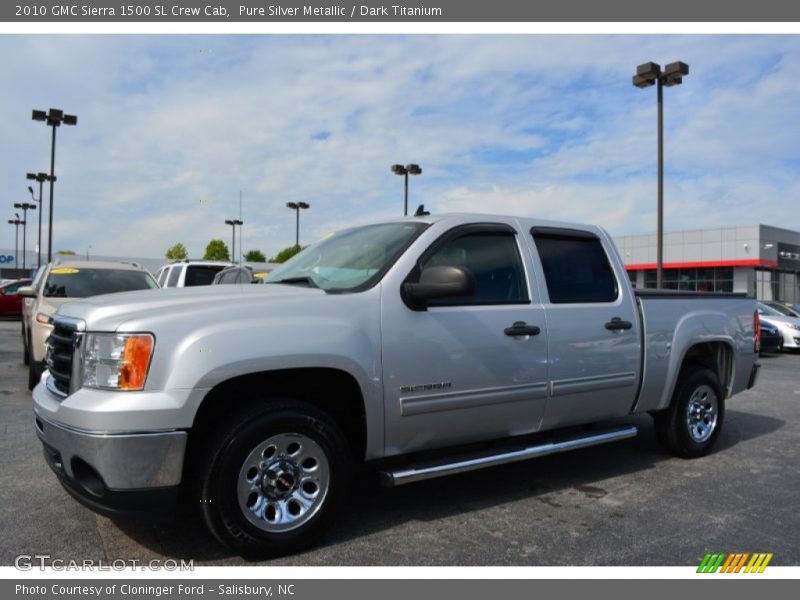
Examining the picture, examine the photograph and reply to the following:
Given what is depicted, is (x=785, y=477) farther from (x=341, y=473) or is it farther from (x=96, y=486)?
(x=96, y=486)

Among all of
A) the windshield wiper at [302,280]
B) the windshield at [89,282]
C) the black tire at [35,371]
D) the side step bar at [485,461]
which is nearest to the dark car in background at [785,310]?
the side step bar at [485,461]

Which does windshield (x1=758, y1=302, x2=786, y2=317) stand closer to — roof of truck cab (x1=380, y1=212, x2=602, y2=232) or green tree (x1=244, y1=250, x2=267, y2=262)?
roof of truck cab (x1=380, y1=212, x2=602, y2=232)

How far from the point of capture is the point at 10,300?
22.2 meters

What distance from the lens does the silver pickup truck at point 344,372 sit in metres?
3.13

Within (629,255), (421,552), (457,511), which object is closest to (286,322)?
(421,552)

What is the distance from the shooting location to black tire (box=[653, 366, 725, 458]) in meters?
5.47

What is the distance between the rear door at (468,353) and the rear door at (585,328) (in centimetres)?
15

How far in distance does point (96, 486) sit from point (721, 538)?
11.3ft

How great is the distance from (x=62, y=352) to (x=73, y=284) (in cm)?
559

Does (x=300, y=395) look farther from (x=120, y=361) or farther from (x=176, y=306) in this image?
(x=120, y=361)

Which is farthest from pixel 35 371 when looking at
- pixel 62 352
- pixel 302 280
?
pixel 302 280

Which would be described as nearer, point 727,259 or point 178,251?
point 727,259

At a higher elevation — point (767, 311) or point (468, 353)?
point (767, 311)

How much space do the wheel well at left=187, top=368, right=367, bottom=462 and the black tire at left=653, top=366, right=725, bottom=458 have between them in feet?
9.91
